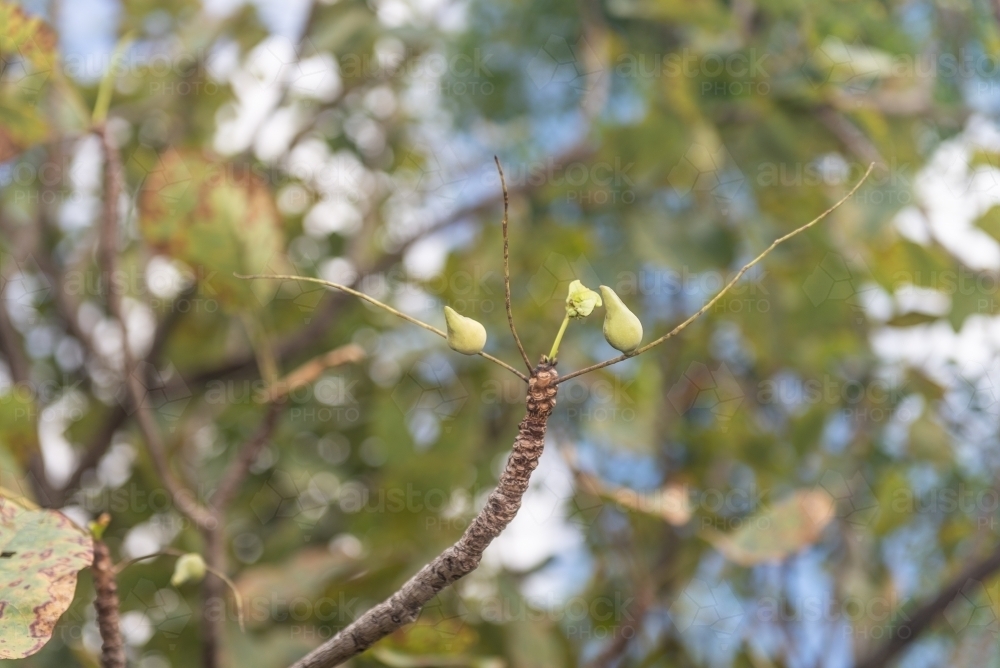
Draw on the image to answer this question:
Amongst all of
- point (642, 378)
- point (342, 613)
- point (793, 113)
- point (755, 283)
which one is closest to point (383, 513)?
point (342, 613)

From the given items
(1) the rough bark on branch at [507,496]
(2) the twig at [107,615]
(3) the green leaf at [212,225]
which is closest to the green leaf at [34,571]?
(2) the twig at [107,615]

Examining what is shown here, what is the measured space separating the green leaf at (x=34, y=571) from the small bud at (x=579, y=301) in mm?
188

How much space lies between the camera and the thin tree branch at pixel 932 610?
650mm

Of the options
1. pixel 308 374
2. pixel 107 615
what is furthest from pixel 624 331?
pixel 308 374

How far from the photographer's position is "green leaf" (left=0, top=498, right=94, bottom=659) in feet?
0.93

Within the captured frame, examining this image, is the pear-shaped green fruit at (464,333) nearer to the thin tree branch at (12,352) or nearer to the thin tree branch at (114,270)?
the thin tree branch at (114,270)

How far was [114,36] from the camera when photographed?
3.75ft

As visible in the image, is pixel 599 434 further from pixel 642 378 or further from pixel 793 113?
pixel 793 113

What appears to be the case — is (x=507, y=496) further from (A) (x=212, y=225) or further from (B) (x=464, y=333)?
(A) (x=212, y=225)

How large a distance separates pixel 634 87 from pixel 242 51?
0.47 m

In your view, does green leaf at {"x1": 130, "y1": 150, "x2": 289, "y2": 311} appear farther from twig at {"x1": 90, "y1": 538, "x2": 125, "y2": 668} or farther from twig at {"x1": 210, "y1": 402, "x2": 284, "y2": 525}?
twig at {"x1": 90, "y1": 538, "x2": 125, "y2": 668}

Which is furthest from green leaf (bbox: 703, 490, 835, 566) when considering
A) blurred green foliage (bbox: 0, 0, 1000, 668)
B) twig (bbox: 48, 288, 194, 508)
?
twig (bbox: 48, 288, 194, 508)

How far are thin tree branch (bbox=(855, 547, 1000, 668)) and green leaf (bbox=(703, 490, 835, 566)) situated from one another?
16 centimetres

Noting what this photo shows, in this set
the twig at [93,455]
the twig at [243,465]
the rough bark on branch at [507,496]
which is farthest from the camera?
the twig at [93,455]
